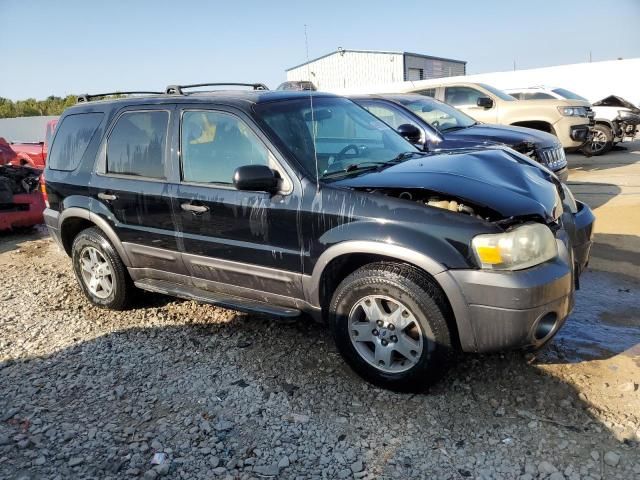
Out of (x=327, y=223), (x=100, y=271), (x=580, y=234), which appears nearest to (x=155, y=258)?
(x=100, y=271)

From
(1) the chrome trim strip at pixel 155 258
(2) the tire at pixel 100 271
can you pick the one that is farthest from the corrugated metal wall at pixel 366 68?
(1) the chrome trim strip at pixel 155 258

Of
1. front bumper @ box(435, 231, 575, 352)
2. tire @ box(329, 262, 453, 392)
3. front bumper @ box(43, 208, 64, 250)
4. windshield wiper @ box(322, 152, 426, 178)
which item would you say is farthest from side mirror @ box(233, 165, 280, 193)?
front bumper @ box(43, 208, 64, 250)

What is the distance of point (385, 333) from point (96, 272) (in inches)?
113

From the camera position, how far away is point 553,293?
292 cm

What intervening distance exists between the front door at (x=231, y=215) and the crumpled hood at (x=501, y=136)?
407cm

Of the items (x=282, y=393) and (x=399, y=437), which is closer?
(x=399, y=437)

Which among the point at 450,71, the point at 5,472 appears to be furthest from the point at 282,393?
the point at 450,71

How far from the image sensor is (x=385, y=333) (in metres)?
3.21

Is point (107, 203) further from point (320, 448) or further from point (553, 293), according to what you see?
point (553, 293)

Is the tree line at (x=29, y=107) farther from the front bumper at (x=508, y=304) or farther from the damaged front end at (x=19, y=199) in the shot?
the front bumper at (x=508, y=304)

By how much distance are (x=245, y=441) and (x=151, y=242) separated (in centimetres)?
194

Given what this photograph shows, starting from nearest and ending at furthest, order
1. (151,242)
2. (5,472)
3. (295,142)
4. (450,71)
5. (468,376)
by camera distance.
→ (5,472) < (468,376) < (295,142) < (151,242) < (450,71)

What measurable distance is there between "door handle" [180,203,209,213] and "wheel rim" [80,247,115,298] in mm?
1195

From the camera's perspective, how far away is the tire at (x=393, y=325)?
3016mm
